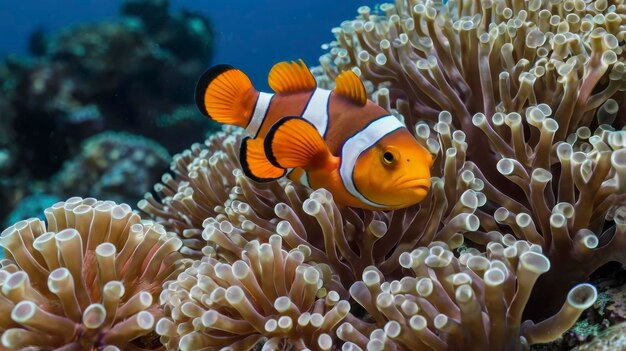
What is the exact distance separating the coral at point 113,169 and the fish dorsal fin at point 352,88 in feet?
10.5

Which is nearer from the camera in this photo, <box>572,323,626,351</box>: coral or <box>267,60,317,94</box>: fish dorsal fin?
<box>572,323,626,351</box>: coral

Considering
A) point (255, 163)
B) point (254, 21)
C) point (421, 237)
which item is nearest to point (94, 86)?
point (255, 163)

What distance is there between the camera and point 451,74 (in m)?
1.63

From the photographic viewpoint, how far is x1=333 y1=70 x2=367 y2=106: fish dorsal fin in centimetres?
134

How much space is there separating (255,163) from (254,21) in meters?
28.4

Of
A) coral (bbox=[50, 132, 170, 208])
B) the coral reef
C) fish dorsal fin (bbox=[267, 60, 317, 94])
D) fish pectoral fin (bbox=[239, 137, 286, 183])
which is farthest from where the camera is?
the coral reef

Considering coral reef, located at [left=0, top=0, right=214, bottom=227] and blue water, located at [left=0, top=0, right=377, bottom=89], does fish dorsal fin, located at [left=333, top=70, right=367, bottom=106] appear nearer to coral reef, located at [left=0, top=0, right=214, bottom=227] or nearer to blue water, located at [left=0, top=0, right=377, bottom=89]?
coral reef, located at [left=0, top=0, right=214, bottom=227]

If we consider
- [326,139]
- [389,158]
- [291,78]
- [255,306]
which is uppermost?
[291,78]

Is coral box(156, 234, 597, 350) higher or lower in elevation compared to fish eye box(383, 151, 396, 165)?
lower

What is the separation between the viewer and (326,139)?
133 centimetres

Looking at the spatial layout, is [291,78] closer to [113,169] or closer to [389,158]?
[389,158]

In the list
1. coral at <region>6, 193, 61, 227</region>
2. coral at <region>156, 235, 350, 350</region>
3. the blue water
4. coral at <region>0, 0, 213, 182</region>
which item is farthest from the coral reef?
the blue water

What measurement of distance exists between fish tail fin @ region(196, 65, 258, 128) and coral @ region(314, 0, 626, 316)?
1.42 feet

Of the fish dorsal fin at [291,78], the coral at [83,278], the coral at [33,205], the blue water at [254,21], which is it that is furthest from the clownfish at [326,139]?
the blue water at [254,21]
